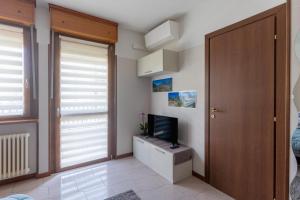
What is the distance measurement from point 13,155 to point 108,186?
55.2 inches

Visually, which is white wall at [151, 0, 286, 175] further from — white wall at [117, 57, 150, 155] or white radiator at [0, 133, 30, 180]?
white radiator at [0, 133, 30, 180]

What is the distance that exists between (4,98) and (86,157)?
1.54 meters

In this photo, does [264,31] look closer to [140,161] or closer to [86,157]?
[140,161]

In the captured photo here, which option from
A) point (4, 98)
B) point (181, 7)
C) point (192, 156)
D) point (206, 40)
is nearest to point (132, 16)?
point (181, 7)

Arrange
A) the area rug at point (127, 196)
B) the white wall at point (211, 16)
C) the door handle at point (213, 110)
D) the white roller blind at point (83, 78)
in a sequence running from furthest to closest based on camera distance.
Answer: the white roller blind at point (83, 78)
the door handle at point (213, 110)
the area rug at point (127, 196)
the white wall at point (211, 16)

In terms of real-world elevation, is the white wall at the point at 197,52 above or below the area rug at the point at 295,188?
above

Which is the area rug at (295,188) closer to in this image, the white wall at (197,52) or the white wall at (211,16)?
the white wall at (197,52)

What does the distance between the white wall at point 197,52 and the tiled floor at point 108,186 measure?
16.3 inches

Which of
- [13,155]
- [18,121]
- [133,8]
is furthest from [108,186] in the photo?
[133,8]

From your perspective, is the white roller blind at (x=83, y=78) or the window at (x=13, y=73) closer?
the window at (x=13, y=73)

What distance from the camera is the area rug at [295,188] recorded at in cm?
144

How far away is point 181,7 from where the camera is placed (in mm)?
2547

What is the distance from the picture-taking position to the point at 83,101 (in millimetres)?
2902

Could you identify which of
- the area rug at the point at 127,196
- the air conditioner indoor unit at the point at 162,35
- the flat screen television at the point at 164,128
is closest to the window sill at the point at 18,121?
the area rug at the point at 127,196
